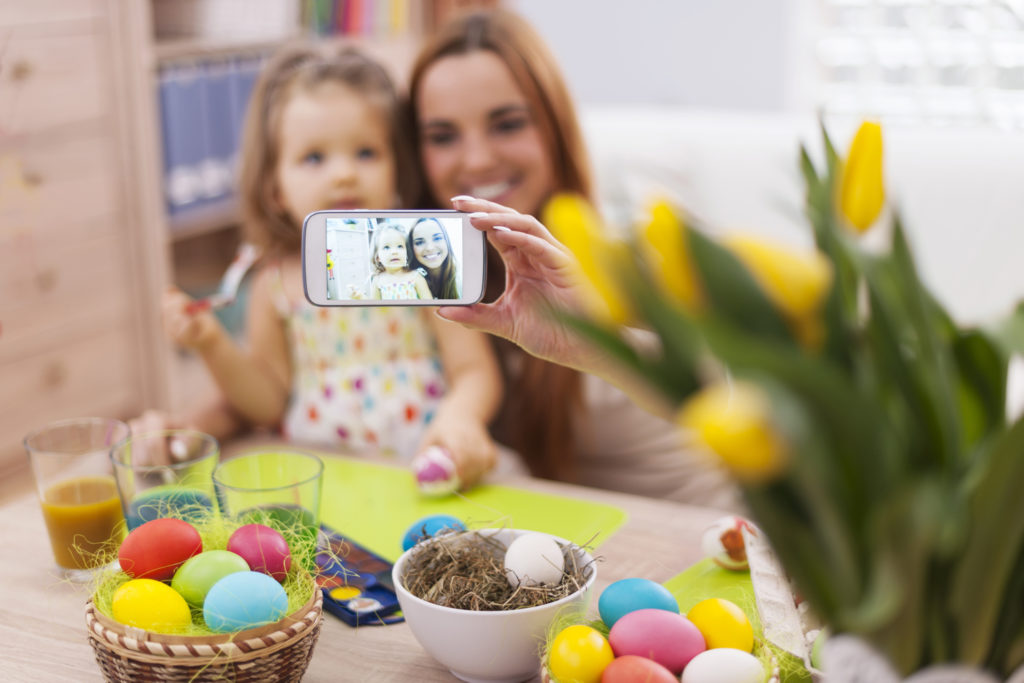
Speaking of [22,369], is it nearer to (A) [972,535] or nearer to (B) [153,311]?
(B) [153,311]

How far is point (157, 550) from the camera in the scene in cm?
77

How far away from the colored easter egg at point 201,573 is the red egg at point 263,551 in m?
0.02

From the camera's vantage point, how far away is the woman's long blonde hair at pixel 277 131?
1.60m

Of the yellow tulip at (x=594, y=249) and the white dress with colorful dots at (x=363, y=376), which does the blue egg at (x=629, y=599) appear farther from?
the white dress with colorful dots at (x=363, y=376)

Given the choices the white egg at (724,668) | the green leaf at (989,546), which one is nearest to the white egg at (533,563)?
the white egg at (724,668)

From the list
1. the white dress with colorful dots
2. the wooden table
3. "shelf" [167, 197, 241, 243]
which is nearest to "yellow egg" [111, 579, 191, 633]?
the wooden table

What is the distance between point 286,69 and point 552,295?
0.89 metres

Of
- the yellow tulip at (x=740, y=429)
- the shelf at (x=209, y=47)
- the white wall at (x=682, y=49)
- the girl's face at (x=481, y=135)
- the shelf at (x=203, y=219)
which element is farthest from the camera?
the white wall at (x=682, y=49)

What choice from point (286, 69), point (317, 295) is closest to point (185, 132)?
point (286, 69)

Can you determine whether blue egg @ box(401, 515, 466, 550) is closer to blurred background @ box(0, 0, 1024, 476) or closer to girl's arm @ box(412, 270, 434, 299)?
girl's arm @ box(412, 270, 434, 299)

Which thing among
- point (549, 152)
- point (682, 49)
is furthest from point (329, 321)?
point (682, 49)

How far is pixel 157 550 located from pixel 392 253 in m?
0.34

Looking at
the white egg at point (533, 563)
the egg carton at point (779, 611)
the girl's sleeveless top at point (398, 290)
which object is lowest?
the egg carton at point (779, 611)

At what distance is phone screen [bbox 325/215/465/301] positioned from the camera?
0.96m
